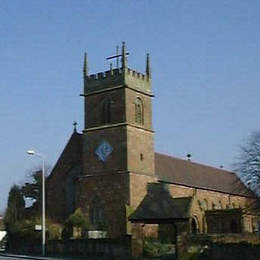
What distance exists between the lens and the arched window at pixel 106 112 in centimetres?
6088

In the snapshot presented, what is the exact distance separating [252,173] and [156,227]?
39.5 ft

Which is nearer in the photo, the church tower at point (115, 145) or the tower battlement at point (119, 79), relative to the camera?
the church tower at point (115, 145)

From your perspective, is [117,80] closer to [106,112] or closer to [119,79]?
[119,79]

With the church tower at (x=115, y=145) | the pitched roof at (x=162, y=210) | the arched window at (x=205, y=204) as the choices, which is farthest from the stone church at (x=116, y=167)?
the pitched roof at (x=162, y=210)

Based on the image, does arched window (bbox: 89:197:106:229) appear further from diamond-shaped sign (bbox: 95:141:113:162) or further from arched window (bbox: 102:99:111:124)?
arched window (bbox: 102:99:111:124)

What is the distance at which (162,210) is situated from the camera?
4162cm

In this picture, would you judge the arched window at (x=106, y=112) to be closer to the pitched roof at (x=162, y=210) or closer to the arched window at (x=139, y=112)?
the arched window at (x=139, y=112)

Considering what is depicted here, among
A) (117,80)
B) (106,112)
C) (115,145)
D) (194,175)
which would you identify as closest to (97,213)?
(115,145)

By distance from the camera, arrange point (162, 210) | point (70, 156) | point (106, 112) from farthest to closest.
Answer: point (70, 156) → point (106, 112) → point (162, 210)

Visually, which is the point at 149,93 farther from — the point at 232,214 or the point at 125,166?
the point at 232,214

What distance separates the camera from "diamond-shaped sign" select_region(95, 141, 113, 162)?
196 ft

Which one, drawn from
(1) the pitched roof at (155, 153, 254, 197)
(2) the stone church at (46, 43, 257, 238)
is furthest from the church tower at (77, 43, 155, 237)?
(1) the pitched roof at (155, 153, 254, 197)

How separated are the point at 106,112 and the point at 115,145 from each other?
3839 millimetres

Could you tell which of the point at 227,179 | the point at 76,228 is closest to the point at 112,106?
the point at 76,228
